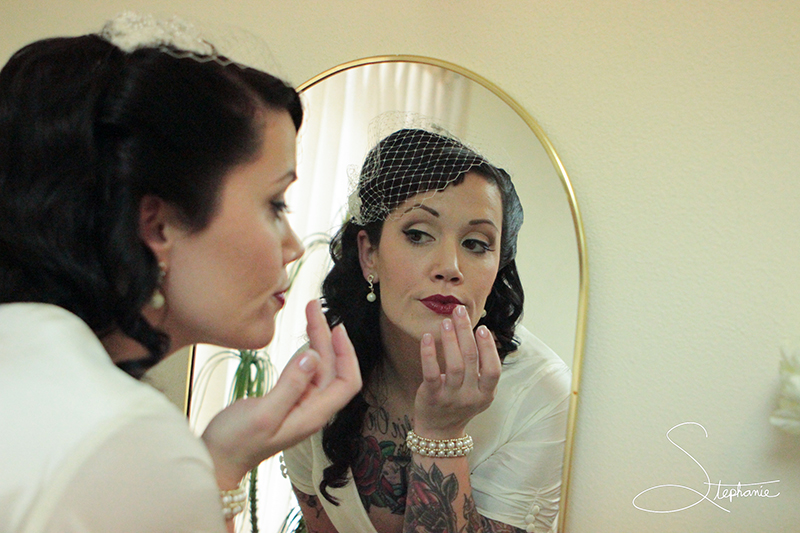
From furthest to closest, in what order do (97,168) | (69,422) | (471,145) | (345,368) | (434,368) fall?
1. (471,145)
2. (434,368)
3. (345,368)
4. (97,168)
5. (69,422)

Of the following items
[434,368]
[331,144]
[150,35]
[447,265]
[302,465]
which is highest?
[150,35]

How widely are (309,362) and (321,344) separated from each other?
0.05 metres

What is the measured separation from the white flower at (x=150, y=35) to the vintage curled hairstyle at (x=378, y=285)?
1.13ft

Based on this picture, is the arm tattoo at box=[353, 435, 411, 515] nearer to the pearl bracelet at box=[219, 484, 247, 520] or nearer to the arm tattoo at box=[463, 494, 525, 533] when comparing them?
→ the arm tattoo at box=[463, 494, 525, 533]

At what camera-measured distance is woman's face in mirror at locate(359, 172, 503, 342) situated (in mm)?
947

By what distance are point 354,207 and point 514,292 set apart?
285mm

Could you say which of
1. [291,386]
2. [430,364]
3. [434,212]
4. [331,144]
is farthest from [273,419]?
[331,144]

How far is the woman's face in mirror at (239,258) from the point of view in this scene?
68 centimetres

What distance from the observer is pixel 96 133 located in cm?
62

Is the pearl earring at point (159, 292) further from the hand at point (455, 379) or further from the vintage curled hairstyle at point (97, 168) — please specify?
the hand at point (455, 379)

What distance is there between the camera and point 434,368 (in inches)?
36.1

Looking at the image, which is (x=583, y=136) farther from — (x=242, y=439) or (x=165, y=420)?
(x=165, y=420)

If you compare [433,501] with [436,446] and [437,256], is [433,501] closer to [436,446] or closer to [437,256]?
[436,446]

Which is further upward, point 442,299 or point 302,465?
point 442,299
